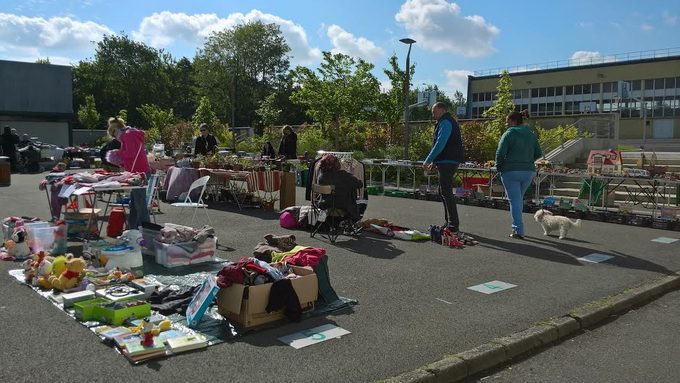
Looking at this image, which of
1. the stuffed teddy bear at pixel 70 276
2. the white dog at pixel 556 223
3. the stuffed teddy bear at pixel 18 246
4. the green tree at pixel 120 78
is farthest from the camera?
the green tree at pixel 120 78

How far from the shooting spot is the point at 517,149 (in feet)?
28.6

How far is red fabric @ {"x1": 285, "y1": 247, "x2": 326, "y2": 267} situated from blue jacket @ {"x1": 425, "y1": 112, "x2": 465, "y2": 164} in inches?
151

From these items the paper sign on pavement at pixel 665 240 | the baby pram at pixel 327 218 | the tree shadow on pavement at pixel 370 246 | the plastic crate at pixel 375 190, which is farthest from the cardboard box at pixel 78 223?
the plastic crate at pixel 375 190

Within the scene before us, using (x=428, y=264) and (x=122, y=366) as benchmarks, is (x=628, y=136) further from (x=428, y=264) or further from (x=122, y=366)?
(x=122, y=366)

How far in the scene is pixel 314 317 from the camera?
15.7 ft

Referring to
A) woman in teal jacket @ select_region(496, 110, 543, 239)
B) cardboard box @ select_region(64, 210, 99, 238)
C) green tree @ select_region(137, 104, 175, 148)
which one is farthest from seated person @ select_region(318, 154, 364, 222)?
green tree @ select_region(137, 104, 175, 148)

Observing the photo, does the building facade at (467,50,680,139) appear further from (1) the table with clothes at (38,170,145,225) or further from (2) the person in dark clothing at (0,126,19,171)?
(1) the table with clothes at (38,170,145,225)

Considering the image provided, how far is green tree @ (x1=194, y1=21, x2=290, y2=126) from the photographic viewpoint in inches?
2591

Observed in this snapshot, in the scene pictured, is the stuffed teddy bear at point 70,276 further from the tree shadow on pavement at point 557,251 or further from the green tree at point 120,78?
A: the green tree at point 120,78

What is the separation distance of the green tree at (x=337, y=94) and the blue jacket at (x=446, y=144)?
17.0 metres

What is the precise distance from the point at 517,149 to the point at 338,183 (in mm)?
2813

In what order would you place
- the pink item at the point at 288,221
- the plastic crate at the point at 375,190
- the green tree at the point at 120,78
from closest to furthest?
the pink item at the point at 288,221
the plastic crate at the point at 375,190
the green tree at the point at 120,78

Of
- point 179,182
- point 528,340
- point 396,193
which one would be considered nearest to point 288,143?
point 179,182

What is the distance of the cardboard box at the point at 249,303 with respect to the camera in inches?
174
